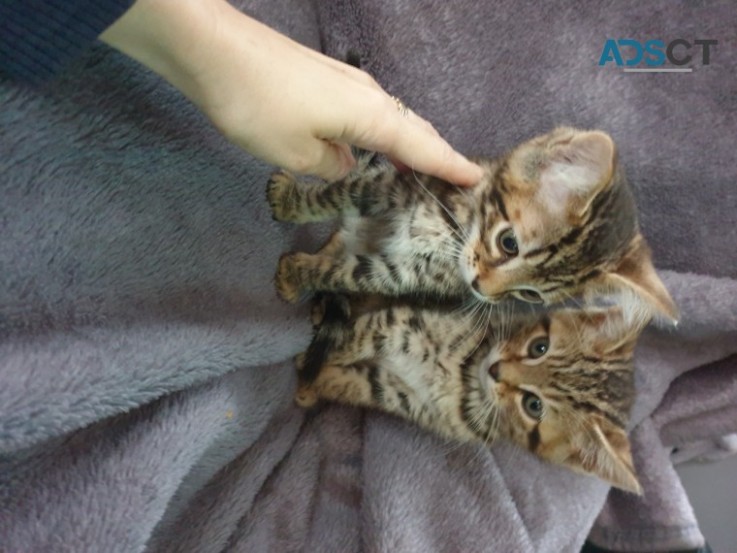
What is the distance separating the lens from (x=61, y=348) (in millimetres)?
744

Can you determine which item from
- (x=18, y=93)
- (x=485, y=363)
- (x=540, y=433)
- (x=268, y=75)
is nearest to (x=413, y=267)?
(x=485, y=363)

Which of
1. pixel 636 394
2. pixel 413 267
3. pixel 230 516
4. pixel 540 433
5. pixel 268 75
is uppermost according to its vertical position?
pixel 268 75

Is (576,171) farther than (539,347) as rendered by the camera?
Result: No

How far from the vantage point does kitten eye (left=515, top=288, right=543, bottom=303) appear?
42.4 inches

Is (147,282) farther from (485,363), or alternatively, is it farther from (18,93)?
(485,363)

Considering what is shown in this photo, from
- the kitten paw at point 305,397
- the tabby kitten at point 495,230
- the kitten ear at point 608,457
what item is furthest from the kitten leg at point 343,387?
the kitten ear at point 608,457

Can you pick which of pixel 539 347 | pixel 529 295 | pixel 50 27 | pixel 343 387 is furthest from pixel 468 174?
pixel 50 27

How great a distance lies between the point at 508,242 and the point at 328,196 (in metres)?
0.33

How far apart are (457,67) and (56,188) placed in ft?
2.66

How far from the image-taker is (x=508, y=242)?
3.45 feet

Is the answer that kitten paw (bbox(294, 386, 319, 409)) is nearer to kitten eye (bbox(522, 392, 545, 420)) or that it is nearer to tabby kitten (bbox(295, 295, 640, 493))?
tabby kitten (bbox(295, 295, 640, 493))

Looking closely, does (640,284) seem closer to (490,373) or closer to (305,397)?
(490,373)

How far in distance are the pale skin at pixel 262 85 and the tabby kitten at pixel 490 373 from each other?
0.41 metres

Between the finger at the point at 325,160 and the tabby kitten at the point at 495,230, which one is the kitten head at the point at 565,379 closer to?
the tabby kitten at the point at 495,230
